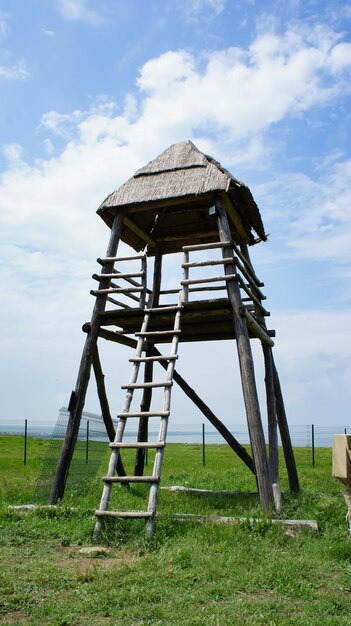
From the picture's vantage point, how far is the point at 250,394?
29.8ft

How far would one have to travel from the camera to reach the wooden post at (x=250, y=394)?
8.75 meters

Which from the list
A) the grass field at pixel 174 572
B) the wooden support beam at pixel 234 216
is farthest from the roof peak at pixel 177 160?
the grass field at pixel 174 572

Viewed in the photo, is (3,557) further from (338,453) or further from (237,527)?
(338,453)

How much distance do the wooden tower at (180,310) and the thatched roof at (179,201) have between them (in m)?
0.02

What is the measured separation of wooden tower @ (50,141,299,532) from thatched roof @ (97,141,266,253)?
0.07 ft

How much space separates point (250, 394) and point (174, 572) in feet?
12.5

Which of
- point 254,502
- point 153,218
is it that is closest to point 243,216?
point 153,218

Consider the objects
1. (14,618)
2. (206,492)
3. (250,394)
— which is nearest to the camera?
(14,618)

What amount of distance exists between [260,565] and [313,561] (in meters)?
0.62

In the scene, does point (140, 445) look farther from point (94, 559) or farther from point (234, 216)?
point (234, 216)

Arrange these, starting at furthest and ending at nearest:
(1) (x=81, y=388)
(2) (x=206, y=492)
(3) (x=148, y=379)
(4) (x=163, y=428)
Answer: (3) (x=148, y=379)
(2) (x=206, y=492)
(1) (x=81, y=388)
(4) (x=163, y=428)

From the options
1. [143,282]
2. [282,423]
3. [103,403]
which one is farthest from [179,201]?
[282,423]

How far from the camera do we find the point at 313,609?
4.80 m

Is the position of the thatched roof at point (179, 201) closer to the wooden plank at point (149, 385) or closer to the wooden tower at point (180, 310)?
the wooden tower at point (180, 310)
